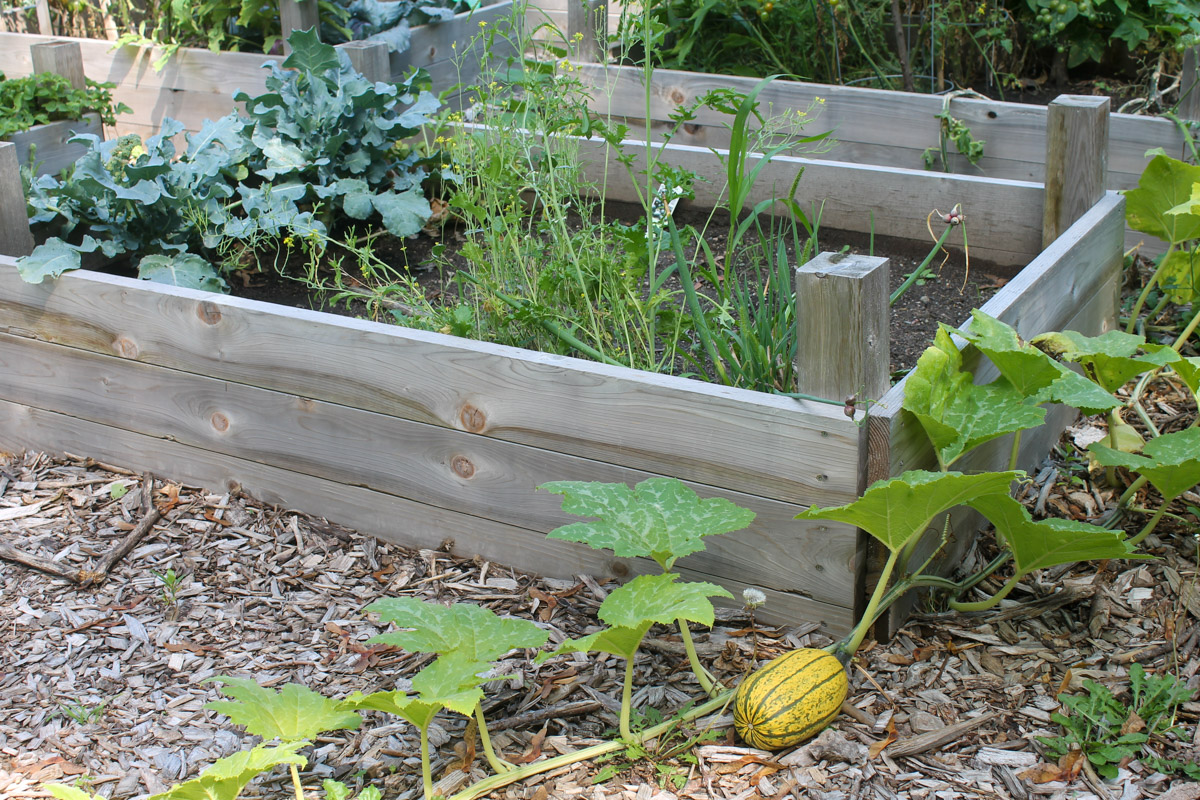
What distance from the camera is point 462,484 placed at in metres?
2.28

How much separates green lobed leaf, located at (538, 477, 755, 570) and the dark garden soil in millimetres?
935

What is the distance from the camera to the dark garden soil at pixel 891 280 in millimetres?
2754

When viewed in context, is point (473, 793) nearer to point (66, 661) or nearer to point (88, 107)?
point (66, 661)

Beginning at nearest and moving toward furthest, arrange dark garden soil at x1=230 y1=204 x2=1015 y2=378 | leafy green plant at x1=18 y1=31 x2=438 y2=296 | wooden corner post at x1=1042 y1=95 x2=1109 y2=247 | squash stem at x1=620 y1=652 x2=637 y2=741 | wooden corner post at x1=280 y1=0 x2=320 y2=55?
squash stem at x1=620 y1=652 x2=637 y2=741, wooden corner post at x1=1042 y1=95 x2=1109 y2=247, dark garden soil at x1=230 y1=204 x2=1015 y2=378, leafy green plant at x1=18 y1=31 x2=438 y2=296, wooden corner post at x1=280 y1=0 x2=320 y2=55

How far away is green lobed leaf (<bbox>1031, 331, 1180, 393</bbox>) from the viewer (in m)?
1.99

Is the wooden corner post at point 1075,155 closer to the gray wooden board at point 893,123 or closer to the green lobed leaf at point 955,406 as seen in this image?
the gray wooden board at point 893,123

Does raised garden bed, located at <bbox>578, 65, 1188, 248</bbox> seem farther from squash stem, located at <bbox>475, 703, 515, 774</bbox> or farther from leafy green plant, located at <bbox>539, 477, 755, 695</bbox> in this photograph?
squash stem, located at <bbox>475, 703, 515, 774</bbox>

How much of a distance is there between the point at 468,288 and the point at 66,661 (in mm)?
1425

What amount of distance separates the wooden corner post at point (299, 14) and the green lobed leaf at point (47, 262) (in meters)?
2.15

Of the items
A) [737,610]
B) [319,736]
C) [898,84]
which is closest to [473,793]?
[319,736]

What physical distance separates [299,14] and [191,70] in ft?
1.89

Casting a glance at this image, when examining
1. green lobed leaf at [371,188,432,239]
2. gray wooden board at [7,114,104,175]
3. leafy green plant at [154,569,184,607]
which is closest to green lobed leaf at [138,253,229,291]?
green lobed leaf at [371,188,432,239]

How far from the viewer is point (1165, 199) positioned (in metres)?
2.60

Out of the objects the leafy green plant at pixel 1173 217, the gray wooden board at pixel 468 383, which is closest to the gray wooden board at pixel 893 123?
the leafy green plant at pixel 1173 217
